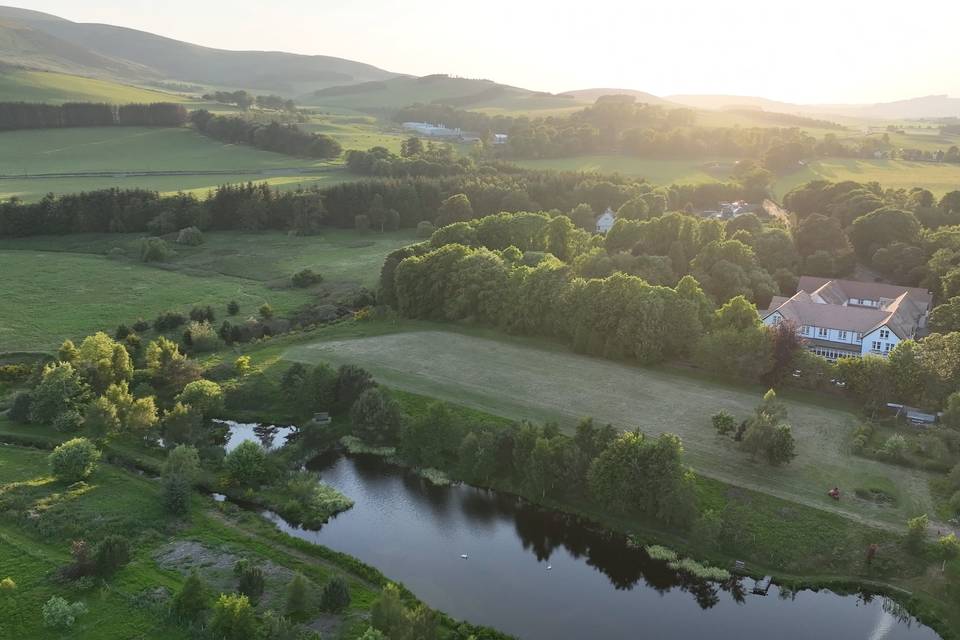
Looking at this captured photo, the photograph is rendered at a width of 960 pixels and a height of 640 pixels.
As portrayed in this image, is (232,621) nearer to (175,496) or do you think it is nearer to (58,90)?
(175,496)

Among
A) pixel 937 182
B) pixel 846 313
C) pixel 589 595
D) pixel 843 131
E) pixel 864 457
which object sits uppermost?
pixel 843 131

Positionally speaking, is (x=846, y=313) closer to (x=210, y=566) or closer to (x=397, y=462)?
(x=397, y=462)

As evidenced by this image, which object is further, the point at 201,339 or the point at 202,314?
the point at 202,314

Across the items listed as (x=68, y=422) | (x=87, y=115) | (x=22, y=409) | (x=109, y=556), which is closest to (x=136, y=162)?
(x=87, y=115)

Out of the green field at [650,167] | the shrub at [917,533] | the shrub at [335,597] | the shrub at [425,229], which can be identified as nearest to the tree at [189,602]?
the shrub at [335,597]

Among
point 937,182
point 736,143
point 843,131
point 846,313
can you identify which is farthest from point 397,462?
point 843,131

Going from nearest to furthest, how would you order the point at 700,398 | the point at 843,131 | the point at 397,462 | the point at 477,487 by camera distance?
the point at 477,487
the point at 397,462
the point at 700,398
the point at 843,131

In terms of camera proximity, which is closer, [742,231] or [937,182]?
[742,231]

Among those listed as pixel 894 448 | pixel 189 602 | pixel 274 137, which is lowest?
pixel 189 602
